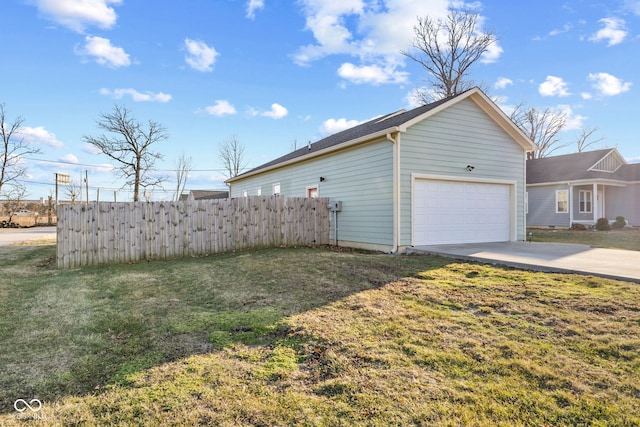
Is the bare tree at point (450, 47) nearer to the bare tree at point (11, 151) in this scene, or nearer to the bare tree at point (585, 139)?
the bare tree at point (585, 139)

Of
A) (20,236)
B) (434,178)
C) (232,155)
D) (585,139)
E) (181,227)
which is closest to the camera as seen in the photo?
(181,227)

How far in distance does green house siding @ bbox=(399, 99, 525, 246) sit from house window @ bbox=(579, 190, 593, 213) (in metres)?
11.9

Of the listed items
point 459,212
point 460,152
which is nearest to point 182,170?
point 460,152

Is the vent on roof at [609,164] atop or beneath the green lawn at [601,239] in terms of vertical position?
atop

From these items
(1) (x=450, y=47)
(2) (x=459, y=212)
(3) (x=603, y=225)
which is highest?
(1) (x=450, y=47)

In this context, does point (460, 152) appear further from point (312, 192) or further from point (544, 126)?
point (544, 126)

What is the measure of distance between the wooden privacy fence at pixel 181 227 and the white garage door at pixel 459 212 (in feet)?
10.8

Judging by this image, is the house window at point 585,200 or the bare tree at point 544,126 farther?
the bare tree at point 544,126

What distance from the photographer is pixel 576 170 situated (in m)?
19.9

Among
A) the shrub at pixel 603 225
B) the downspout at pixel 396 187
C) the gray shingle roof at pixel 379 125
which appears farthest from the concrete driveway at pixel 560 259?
the shrub at pixel 603 225

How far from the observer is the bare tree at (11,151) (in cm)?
2697

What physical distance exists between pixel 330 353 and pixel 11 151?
34780 millimetres

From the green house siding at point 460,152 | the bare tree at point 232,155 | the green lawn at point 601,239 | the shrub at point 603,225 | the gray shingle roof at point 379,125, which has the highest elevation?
the bare tree at point 232,155

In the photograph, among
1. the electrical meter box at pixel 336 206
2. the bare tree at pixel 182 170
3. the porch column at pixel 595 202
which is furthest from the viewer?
the bare tree at pixel 182 170
